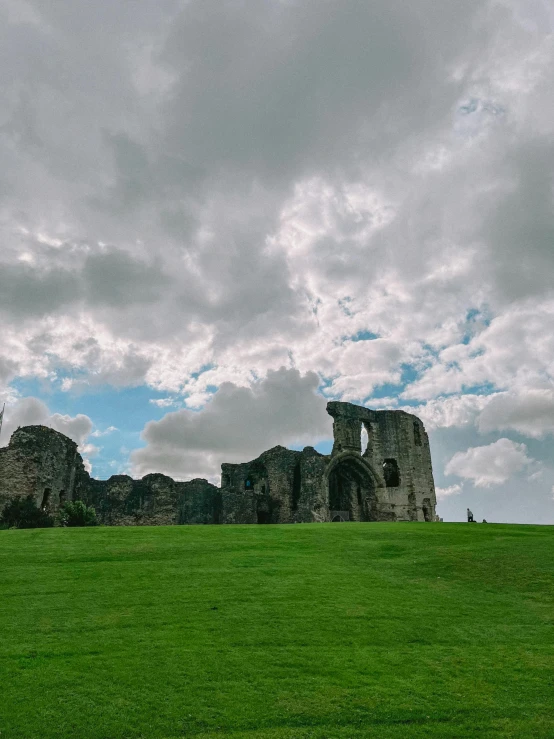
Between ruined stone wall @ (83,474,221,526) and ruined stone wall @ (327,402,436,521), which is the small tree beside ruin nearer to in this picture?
ruined stone wall @ (83,474,221,526)

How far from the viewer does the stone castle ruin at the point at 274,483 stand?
113ft

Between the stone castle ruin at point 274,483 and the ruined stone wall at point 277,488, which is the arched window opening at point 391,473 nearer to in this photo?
the stone castle ruin at point 274,483

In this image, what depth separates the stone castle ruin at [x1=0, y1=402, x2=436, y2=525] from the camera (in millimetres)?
34406

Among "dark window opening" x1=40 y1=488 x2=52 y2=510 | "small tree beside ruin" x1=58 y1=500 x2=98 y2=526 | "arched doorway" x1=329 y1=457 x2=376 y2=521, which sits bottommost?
"small tree beside ruin" x1=58 y1=500 x2=98 y2=526

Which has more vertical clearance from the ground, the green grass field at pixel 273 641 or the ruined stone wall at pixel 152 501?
the ruined stone wall at pixel 152 501

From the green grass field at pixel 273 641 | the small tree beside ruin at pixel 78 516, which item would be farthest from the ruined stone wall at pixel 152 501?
the green grass field at pixel 273 641

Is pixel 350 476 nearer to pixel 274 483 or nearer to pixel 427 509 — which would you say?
pixel 427 509

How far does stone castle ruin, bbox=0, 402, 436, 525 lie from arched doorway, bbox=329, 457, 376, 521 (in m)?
0.09

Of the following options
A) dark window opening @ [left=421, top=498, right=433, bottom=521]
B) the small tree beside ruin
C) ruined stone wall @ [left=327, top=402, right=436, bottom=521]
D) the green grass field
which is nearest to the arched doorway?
ruined stone wall @ [left=327, top=402, right=436, bottom=521]

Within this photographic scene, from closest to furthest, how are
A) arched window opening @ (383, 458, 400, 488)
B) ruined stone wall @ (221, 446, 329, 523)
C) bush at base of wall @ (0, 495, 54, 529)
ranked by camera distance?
bush at base of wall @ (0, 495, 54, 529), ruined stone wall @ (221, 446, 329, 523), arched window opening @ (383, 458, 400, 488)

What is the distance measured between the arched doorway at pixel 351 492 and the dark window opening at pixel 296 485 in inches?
156

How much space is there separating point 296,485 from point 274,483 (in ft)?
6.16

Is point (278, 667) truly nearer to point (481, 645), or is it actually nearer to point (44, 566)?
point (481, 645)

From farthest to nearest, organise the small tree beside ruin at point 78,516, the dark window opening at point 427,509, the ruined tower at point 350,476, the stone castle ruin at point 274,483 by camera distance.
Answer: the dark window opening at point 427,509 < the ruined tower at point 350,476 < the stone castle ruin at point 274,483 < the small tree beside ruin at point 78,516
